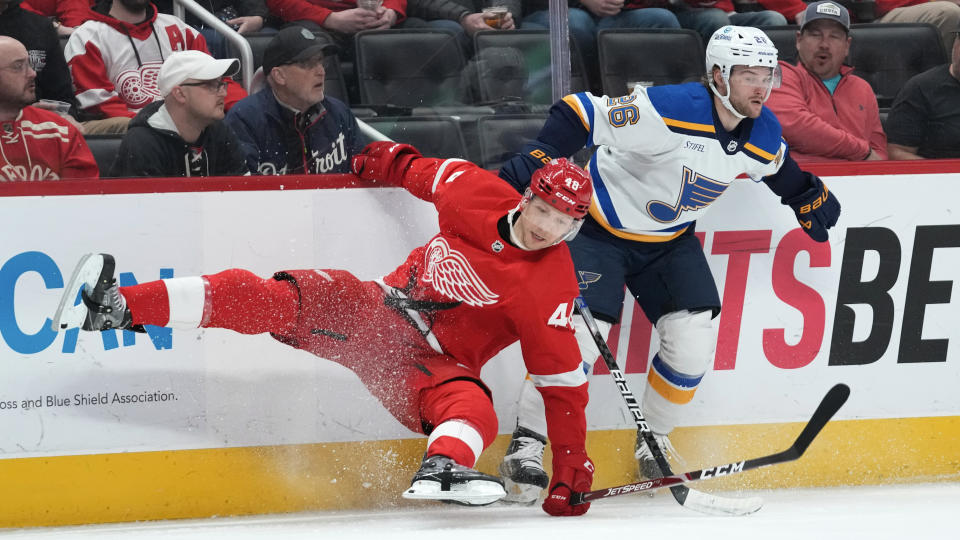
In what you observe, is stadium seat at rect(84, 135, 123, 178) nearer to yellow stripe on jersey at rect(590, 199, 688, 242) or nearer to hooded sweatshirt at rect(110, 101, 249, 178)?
hooded sweatshirt at rect(110, 101, 249, 178)

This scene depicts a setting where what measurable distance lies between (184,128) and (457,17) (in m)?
0.87

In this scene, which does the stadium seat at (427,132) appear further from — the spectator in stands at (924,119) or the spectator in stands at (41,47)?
the spectator in stands at (924,119)

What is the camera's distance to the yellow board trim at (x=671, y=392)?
11.0ft

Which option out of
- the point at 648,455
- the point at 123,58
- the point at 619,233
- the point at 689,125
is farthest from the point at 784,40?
the point at 123,58

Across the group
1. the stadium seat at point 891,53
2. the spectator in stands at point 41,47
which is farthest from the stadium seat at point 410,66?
the stadium seat at point 891,53

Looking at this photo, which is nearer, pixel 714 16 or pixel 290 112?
pixel 290 112

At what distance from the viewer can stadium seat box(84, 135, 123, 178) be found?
10.1 ft

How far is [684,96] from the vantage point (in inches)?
125

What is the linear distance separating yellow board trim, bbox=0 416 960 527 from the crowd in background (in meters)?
0.83

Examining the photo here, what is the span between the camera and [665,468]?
3.20 metres

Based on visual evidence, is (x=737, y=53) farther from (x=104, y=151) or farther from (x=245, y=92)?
(x=104, y=151)

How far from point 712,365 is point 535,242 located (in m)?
0.96

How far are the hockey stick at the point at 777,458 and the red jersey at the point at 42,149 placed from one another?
1.66 m

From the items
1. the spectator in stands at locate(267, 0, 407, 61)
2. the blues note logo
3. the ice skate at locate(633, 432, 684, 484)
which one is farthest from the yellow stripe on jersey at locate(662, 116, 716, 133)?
the ice skate at locate(633, 432, 684, 484)
